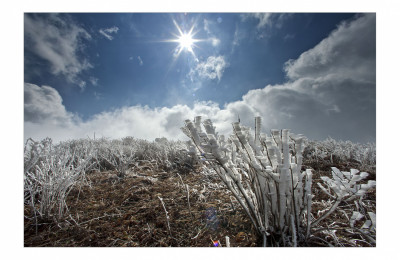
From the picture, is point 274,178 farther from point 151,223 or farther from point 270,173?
point 151,223

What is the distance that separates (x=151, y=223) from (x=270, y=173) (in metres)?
0.73

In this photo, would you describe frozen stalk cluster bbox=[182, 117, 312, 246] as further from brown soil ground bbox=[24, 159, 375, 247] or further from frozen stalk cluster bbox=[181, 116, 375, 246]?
brown soil ground bbox=[24, 159, 375, 247]

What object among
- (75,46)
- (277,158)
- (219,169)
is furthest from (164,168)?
(277,158)

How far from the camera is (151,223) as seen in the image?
1097 millimetres

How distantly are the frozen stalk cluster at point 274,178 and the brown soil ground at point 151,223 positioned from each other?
107 mm

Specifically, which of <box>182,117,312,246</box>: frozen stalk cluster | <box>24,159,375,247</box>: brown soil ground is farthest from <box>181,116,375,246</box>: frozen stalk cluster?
<box>24,159,375,247</box>: brown soil ground

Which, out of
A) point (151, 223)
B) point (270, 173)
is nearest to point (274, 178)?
point (270, 173)

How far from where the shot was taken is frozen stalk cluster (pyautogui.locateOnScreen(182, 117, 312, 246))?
76cm

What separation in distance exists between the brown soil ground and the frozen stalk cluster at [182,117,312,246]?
114 mm

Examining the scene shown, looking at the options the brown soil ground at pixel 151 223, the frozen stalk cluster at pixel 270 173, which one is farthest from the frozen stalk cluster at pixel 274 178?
the brown soil ground at pixel 151 223

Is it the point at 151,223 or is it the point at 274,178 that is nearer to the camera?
the point at 274,178

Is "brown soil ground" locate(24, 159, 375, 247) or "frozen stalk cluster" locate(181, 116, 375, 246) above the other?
"frozen stalk cluster" locate(181, 116, 375, 246)

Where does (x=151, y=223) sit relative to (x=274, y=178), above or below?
below
